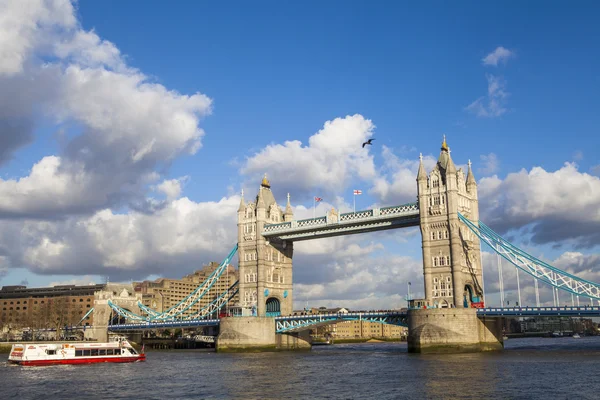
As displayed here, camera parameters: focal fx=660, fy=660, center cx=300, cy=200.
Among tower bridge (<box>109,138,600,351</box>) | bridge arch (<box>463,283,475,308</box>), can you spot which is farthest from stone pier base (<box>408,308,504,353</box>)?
bridge arch (<box>463,283,475,308</box>)

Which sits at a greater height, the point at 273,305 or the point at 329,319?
the point at 273,305

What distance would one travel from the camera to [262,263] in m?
102

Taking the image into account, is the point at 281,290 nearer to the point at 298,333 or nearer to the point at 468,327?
the point at 298,333

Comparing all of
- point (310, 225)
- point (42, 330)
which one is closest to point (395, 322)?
point (310, 225)

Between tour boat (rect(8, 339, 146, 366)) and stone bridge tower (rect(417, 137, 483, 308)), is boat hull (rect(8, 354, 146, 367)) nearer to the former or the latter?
tour boat (rect(8, 339, 146, 366))

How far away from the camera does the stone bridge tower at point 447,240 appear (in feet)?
271

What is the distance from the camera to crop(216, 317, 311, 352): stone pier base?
91938 millimetres

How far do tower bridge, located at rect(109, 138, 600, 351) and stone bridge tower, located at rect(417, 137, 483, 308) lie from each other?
0.42ft

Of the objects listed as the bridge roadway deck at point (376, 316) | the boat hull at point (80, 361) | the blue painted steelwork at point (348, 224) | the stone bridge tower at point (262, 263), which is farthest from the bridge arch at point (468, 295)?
the boat hull at point (80, 361)

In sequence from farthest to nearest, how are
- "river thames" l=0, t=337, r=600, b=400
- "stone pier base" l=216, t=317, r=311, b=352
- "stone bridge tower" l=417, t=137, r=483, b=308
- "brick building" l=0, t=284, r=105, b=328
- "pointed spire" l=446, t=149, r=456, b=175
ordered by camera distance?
"brick building" l=0, t=284, r=105, b=328
"stone pier base" l=216, t=317, r=311, b=352
"pointed spire" l=446, t=149, r=456, b=175
"stone bridge tower" l=417, t=137, r=483, b=308
"river thames" l=0, t=337, r=600, b=400

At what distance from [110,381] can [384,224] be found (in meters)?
48.2

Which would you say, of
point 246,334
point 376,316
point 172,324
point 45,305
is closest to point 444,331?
point 376,316

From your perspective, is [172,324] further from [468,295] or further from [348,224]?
[468,295]

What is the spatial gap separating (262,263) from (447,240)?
3048 centimetres
